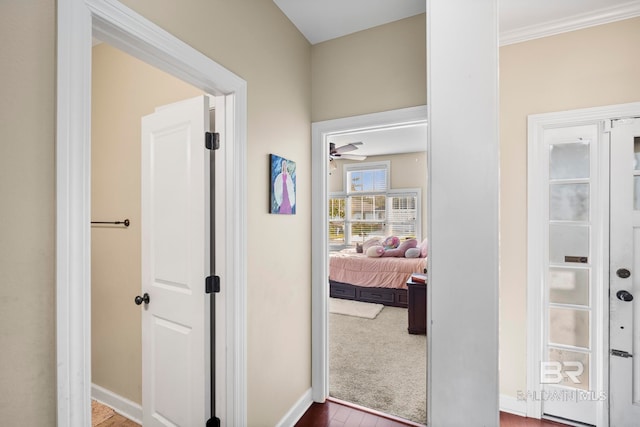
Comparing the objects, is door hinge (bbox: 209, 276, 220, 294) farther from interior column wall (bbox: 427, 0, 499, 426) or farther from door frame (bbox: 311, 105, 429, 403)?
interior column wall (bbox: 427, 0, 499, 426)

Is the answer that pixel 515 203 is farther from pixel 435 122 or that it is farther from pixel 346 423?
pixel 346 423

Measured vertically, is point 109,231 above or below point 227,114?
below

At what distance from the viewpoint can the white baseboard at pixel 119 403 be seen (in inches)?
81.0

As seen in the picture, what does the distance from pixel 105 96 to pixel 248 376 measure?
221 centimetres

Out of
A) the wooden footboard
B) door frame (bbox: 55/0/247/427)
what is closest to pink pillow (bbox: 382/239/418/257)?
the wooden footboard

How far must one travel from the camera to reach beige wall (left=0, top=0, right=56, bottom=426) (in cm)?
78

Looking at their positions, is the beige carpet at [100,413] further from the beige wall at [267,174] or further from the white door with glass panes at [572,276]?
the white door with glass panes at [572,276]

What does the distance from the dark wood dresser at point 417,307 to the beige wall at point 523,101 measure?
3.92 ft

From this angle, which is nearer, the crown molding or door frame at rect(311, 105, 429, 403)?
the crown molding

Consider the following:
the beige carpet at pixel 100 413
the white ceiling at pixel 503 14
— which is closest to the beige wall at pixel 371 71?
the white ceiling at pixel 503 14

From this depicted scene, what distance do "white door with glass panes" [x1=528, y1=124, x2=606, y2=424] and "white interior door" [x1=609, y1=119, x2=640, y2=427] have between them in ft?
0.23

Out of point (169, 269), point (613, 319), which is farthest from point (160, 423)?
point (613, 319)

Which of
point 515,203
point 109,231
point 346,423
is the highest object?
point 515,203

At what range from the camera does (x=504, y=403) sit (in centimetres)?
221
